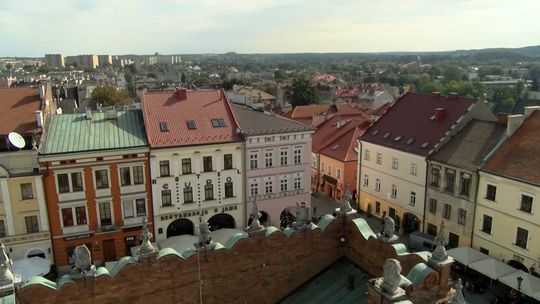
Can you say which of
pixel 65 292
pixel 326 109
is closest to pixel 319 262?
pixel 65 292

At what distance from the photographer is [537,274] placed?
3047 cm

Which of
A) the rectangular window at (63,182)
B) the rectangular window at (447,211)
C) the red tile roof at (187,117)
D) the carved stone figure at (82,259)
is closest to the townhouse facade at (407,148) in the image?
the rectangular window at (447,211)

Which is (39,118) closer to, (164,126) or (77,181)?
(77,181)

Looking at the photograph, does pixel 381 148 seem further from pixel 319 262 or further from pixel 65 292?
pixel 65 292

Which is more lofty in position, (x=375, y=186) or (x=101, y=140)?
(x=101, y=140)

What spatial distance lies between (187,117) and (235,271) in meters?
27.4

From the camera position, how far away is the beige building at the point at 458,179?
116 feet

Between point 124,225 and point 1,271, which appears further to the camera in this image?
point 124,225

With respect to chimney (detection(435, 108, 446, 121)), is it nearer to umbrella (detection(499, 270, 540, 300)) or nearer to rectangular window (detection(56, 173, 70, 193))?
umbrella (detection(499, 270, 540, 300))

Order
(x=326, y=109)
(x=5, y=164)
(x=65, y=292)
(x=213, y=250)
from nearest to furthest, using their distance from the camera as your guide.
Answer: (x=65, y=292) < (x=213, y=250) < (x=5, y=164) < (x=326, y=109)

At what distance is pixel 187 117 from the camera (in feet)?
130

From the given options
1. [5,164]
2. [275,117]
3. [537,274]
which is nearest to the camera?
[537,274]

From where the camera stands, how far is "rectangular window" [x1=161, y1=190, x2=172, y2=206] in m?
37.4

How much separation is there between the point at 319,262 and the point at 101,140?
25.7m
